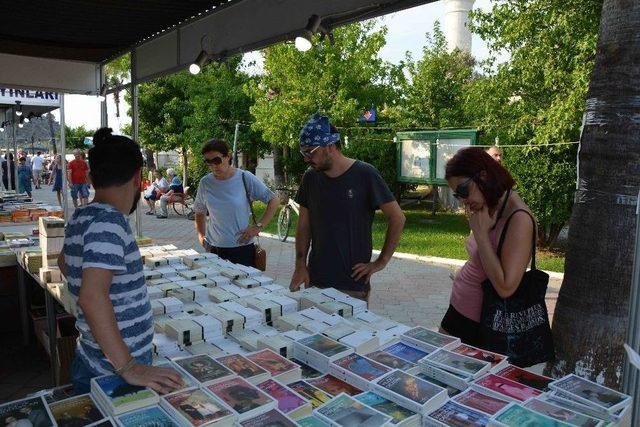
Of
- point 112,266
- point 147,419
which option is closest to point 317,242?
point 112,266

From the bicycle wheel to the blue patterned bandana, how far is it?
771 cm

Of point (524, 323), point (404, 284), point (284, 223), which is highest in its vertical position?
point (524, 323)

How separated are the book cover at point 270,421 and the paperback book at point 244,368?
24 centimetres

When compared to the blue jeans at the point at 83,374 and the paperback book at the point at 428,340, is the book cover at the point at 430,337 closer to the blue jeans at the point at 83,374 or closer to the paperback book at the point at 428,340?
the paperback book at the point at 428,340

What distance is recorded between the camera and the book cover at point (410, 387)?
1.56m

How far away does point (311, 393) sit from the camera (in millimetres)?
1667

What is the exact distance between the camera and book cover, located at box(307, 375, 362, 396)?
5.55 feet

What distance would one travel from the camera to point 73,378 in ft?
6.22

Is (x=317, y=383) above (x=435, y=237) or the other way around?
above

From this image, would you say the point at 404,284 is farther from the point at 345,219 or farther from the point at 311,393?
the point at 311,393

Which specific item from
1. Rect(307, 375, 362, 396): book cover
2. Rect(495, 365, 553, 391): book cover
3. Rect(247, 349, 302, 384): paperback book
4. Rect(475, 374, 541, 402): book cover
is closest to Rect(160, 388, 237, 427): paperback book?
Rect(247, 349, 302, 384): paperback book

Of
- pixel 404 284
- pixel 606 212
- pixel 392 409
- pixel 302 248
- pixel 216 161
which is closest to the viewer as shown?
pixel 392 409

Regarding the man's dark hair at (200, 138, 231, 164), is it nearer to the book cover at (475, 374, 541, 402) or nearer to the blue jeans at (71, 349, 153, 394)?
the blue jeans at (71, 349, 153, 394)

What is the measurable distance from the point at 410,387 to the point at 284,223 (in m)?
9.14
